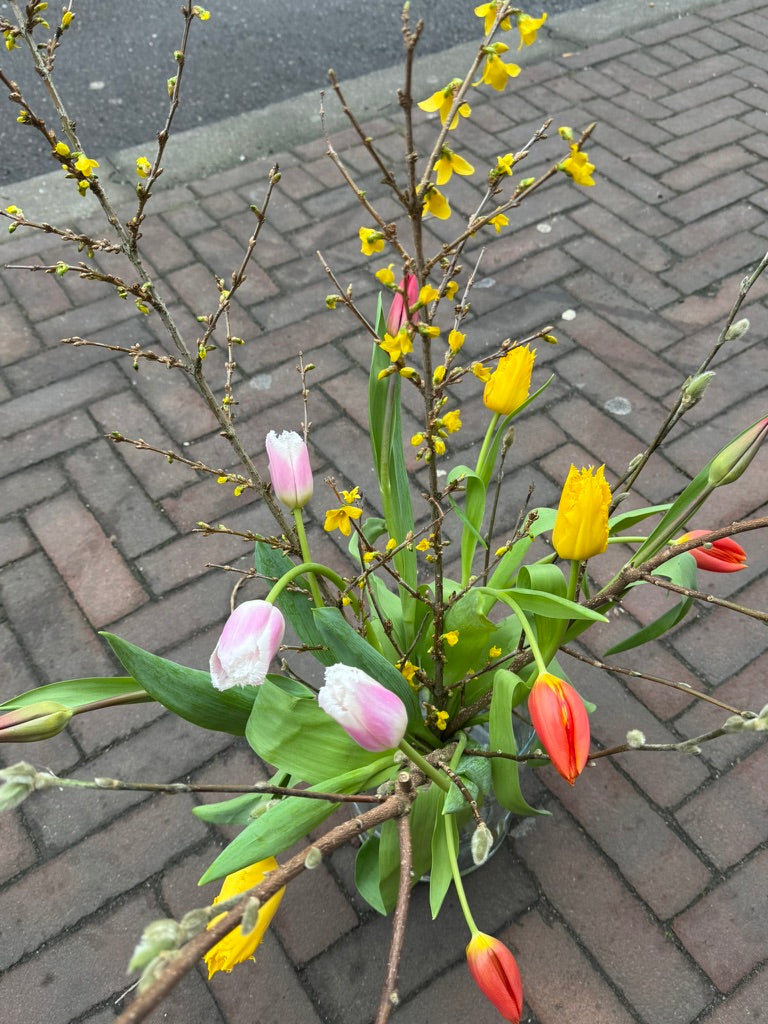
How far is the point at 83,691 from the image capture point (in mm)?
1232

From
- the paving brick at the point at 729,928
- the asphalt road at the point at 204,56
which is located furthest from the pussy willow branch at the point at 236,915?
the asphalt road at the point at 204,56

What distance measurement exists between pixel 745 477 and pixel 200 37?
363cm

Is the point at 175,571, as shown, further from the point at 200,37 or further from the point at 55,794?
the point at 200,37

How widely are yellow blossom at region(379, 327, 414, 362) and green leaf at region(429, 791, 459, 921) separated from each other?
2.21 feet

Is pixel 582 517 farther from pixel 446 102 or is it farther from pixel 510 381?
pixel 446 102

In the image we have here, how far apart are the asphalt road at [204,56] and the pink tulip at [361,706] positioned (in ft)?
11.0

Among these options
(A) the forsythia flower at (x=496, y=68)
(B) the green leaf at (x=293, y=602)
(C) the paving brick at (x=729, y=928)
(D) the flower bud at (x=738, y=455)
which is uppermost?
(A) the forsythia flower at (x=496, y=68)

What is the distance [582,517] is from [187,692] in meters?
0.57

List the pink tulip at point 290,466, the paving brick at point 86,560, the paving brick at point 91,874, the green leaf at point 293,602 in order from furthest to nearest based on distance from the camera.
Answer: the paving brick at point 86,560
the paving brick at point 91,874
the green leaf at point 293,602
the pink tulip at point 290,466

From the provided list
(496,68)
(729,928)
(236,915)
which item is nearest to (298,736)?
(236,915)

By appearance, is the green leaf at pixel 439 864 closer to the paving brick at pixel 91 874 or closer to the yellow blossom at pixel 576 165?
the paving brick at pixel 91 874

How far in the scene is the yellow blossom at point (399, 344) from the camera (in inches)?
34.4

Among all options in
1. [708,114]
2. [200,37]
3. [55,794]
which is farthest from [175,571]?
[200,37]

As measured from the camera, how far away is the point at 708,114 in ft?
11.8
